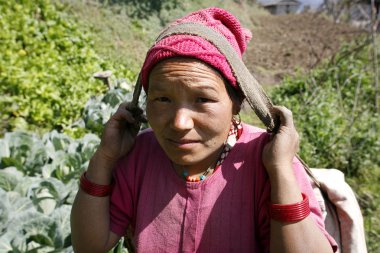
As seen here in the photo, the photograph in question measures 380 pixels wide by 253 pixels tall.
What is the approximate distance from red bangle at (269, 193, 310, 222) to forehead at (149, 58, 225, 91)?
0.42 metres

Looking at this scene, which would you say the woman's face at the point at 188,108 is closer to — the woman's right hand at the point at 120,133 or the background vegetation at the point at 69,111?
the woman's right hand at the point at 120,133

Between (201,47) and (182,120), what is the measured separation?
0.23m

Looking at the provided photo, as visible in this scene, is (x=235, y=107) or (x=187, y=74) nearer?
(x=187, y=74)

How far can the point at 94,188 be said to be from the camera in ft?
4.74

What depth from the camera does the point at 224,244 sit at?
4.57 feet

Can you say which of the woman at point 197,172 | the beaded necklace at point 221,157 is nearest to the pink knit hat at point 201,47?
the woman at point 197,172

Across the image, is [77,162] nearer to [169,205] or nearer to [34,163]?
[34,163]

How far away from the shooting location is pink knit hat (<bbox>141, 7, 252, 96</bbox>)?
123 cm

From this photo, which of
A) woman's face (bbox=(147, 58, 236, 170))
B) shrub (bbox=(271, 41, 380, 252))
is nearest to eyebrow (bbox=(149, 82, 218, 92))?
woman's face (bbox=(147, 58, 236, 170))

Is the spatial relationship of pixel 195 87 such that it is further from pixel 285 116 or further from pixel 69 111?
pixel 69 111

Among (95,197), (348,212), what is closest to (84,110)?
(95,197)

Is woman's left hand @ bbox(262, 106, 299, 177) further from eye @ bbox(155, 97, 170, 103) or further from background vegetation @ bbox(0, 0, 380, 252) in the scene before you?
background vegetation @ bbox(0, 0, 380, 252)

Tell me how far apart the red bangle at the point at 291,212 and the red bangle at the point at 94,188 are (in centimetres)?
60

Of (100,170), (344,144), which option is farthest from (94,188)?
(344,144)
